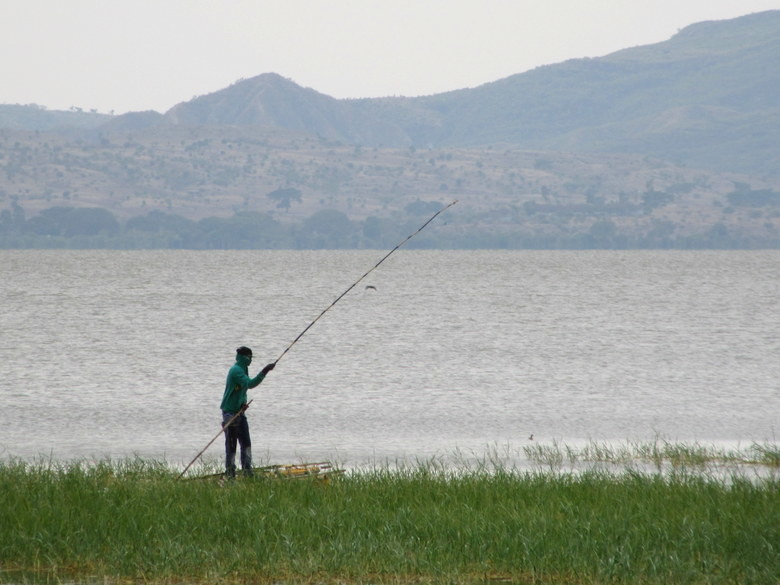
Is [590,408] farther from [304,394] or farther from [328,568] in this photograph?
[328,568]

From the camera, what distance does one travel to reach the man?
15.3 m

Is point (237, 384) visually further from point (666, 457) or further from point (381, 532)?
point (666, 457)

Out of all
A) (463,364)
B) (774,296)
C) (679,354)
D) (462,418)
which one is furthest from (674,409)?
(774,296)

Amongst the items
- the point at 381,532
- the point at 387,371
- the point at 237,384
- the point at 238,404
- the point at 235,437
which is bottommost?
the point at 387,371

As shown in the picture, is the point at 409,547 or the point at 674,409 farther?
the point at 674,409

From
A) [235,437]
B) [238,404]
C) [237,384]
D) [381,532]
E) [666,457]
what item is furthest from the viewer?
[666,457]

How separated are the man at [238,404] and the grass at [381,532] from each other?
1.29m

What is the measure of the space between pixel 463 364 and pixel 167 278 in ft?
289

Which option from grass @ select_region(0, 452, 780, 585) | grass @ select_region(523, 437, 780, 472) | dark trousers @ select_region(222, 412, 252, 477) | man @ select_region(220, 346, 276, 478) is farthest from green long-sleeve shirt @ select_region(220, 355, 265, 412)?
grass @ select_region(523, 437, 780, 472)

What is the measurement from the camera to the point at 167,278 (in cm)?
13075

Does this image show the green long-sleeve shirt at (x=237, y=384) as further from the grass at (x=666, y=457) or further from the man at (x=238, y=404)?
the grass at (x=666, y=457)

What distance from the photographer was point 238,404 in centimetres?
1570

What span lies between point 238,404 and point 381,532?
4.21m

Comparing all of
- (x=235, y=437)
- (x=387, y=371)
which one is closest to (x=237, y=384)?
(x=235, y=437)
